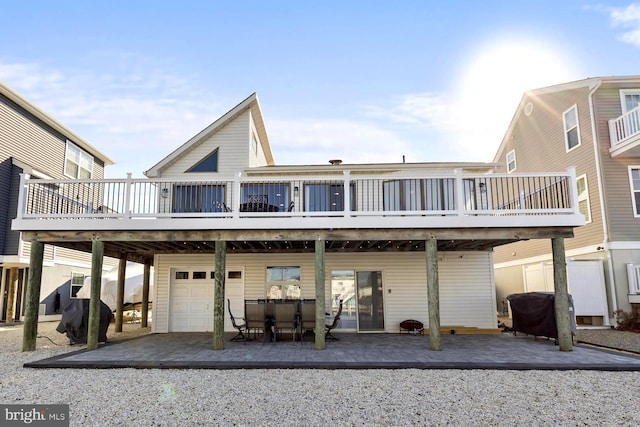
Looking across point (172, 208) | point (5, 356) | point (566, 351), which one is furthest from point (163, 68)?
point (566, 351)

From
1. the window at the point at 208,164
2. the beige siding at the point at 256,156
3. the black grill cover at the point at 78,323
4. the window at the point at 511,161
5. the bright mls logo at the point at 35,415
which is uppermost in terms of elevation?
the window at the point at 511,161

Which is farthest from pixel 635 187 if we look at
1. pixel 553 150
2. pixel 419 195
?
pixel 419 195

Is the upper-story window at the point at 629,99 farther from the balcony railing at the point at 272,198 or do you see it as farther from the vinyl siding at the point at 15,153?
the vinyl siding at the point at 15,153

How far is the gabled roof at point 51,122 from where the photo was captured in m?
15.7

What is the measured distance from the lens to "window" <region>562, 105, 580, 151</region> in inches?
602

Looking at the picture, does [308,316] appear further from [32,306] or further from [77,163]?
[77,163]

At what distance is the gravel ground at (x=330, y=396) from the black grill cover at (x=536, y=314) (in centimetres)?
314

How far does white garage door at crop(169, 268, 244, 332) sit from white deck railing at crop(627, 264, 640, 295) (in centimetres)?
1221

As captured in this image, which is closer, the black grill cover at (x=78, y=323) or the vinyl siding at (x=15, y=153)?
the black grill cover at (x=78, y=323)

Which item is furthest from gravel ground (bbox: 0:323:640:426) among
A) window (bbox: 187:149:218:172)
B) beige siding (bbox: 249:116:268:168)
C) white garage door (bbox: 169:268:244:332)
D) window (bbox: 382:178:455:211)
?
beige siding (bbox: 249:116:268:168)

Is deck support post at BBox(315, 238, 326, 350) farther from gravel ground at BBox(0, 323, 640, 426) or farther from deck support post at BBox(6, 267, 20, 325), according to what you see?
deck support post at BBox(6, 267, 20, 325)

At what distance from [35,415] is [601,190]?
15.8 metres

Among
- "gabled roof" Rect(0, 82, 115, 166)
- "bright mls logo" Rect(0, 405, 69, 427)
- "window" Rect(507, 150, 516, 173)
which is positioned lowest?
"bright mls logo" Rect(0, 405, 69, 427)

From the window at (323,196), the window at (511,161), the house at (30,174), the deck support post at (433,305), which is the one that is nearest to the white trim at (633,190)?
the window at (511,161)
